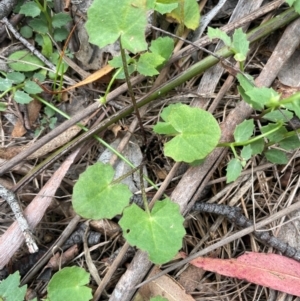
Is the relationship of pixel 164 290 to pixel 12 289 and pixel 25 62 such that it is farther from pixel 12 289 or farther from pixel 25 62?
pixel 25 62

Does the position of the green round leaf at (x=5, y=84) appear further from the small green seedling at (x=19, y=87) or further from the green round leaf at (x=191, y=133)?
the green round leaf at (x=191, y=133)

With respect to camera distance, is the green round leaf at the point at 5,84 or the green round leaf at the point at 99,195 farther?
the green round leaf at the point at 5,84

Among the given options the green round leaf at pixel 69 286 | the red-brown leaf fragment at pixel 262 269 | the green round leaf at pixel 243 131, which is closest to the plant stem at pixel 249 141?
the green round leaf at pixel 243 131

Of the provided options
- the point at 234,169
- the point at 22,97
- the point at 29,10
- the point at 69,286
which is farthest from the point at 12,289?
the point at 29,10

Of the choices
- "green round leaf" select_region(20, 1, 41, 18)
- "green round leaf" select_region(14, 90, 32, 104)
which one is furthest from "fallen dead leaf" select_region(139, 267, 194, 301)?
"green round leaf" select_region(20, 1, 41, 18)

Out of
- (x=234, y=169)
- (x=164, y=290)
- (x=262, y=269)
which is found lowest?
(x=164, y=290)

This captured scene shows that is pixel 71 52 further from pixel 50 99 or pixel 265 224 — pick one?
pixel 265 224

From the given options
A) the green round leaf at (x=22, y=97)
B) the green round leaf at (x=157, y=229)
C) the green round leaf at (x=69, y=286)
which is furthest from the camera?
the green round leaf at (x=22, y=97)
